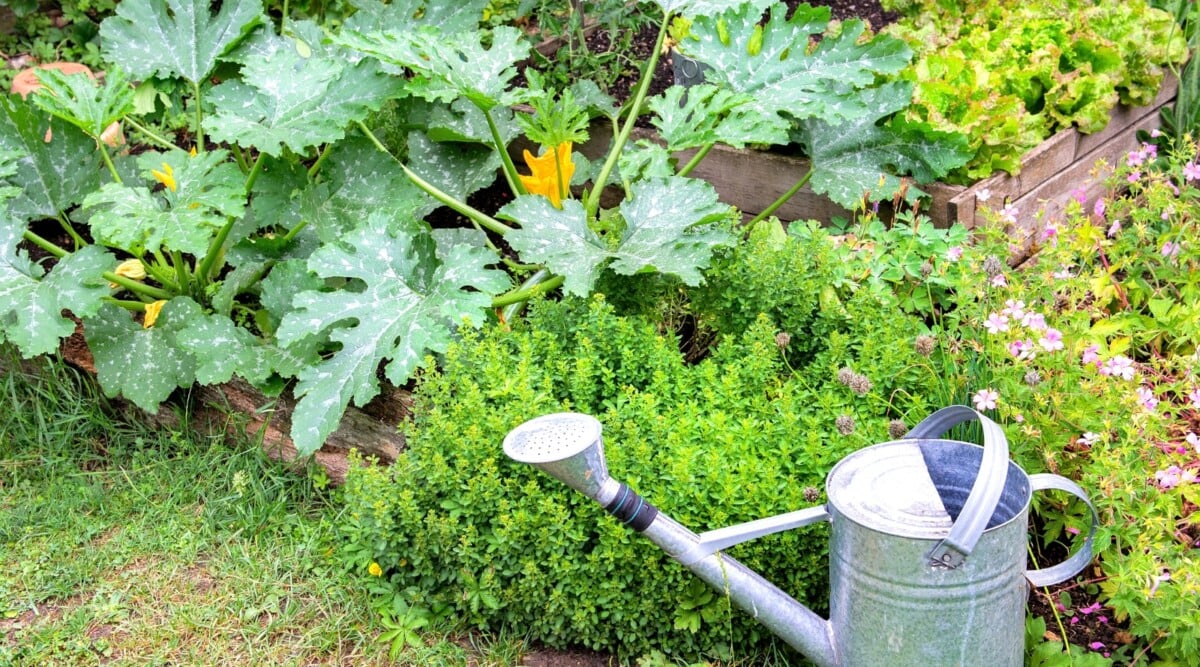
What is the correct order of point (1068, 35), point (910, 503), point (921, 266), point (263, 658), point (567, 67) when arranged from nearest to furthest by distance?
point (910, 503) → point (263, 658) → point (921, 266) → point (1068, 35) → point (567, 67)

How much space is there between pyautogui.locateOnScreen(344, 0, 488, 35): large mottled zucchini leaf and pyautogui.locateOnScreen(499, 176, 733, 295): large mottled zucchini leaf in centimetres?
90

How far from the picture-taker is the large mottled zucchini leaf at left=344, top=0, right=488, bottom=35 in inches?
126

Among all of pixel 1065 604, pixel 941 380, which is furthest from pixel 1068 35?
pixel 1065 604

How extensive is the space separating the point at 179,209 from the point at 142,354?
1.50 ft

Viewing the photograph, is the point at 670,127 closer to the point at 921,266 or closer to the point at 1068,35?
the point at 921,266

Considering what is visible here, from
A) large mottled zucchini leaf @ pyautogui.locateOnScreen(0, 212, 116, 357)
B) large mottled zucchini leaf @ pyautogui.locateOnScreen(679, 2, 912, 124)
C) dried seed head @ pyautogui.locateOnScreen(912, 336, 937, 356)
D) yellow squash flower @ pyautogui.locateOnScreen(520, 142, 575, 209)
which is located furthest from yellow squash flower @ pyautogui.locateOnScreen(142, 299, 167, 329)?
dried seed head @ pyautogui.locateOnScreen(912, 336, 937, 356)

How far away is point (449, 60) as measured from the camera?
268 centimetres

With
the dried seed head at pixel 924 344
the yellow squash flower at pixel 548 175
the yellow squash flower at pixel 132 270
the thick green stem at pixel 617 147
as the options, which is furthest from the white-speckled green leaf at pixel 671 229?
the yellow squash flower at pixel 132 270

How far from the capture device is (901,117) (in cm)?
288

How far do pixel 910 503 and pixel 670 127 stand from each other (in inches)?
49.4

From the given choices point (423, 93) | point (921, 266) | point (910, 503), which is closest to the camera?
point (910, 503)

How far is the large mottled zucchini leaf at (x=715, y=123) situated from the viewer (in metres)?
2.61

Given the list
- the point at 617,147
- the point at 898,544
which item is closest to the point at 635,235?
the point at 617,147

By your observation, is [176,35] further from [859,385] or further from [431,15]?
[859,385]
